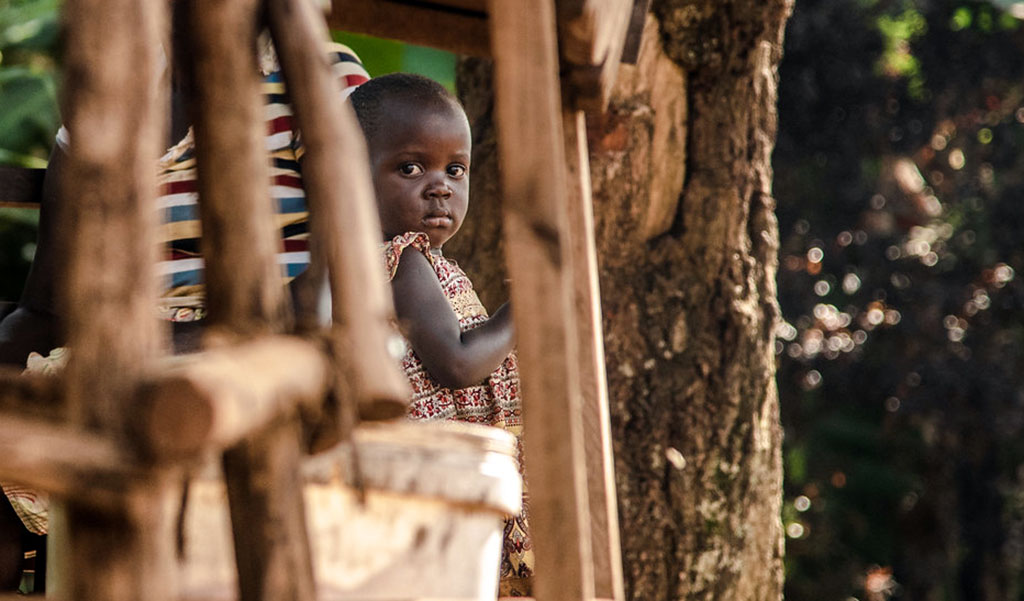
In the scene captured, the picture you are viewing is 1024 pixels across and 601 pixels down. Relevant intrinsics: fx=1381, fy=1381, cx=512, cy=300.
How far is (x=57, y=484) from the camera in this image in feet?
3.33

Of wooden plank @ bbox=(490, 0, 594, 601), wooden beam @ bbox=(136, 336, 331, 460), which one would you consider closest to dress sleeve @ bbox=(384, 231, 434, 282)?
wooden plank @ bbox=(490, 0, 594, 601)

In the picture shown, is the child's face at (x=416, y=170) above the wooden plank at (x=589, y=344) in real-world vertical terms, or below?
above

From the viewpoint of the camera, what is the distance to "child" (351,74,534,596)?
7.86 ft

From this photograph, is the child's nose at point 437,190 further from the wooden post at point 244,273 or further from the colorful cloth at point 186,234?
the wooden post at point 244,273

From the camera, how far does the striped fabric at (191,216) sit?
2.12m

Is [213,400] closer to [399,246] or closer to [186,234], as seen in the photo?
[186,234]

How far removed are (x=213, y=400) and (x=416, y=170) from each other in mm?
1547

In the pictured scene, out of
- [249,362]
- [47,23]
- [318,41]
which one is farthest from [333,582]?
[47,23]

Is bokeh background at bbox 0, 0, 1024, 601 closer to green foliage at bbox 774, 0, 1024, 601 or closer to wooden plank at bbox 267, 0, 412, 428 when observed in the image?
green foliage at bbox 774, 0, 1024, 601

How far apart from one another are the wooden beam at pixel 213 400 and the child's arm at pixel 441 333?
3.85ft

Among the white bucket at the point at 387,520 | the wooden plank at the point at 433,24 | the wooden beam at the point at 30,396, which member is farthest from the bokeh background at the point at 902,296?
the wooden beam at the point at 30,396

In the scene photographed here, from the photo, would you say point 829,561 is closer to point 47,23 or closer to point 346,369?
point 47,23

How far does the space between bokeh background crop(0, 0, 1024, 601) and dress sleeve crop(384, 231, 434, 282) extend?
18.1 feet

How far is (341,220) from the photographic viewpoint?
4.10 feet
